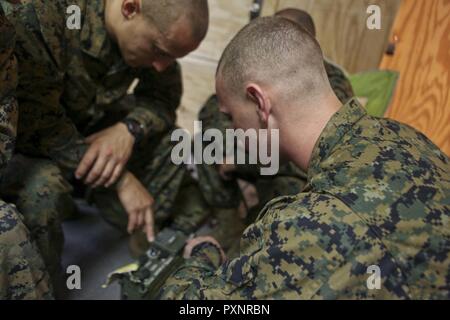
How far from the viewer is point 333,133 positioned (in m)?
0.92

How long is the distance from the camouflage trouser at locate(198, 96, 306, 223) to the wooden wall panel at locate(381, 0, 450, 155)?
1.48ft

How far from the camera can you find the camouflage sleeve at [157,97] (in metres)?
1.61

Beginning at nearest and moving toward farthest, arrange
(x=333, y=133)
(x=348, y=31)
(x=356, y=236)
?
(x=356, y=236)
(x=333, y=133)
(x=348, y=31)

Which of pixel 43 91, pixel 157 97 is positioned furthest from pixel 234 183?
pixel 43 91

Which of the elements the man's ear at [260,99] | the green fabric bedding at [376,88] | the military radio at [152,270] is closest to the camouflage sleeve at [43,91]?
the military radio at [152,270]

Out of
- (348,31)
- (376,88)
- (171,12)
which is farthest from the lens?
(348,31)

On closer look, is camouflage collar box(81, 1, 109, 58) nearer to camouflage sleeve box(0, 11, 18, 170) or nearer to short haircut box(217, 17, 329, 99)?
camouflage sleeve box(0, 11, 18, 170)

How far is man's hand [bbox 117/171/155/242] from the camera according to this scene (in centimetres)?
145

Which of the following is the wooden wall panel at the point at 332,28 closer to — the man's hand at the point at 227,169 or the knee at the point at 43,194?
the man's hand at the point at 227,169

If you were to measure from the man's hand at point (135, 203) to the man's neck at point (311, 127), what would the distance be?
2.15 ft

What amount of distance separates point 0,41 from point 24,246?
48cm

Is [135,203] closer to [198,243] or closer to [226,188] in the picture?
[198,243]

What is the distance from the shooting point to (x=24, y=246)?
3.42ft

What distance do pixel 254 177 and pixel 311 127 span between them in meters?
0.76
